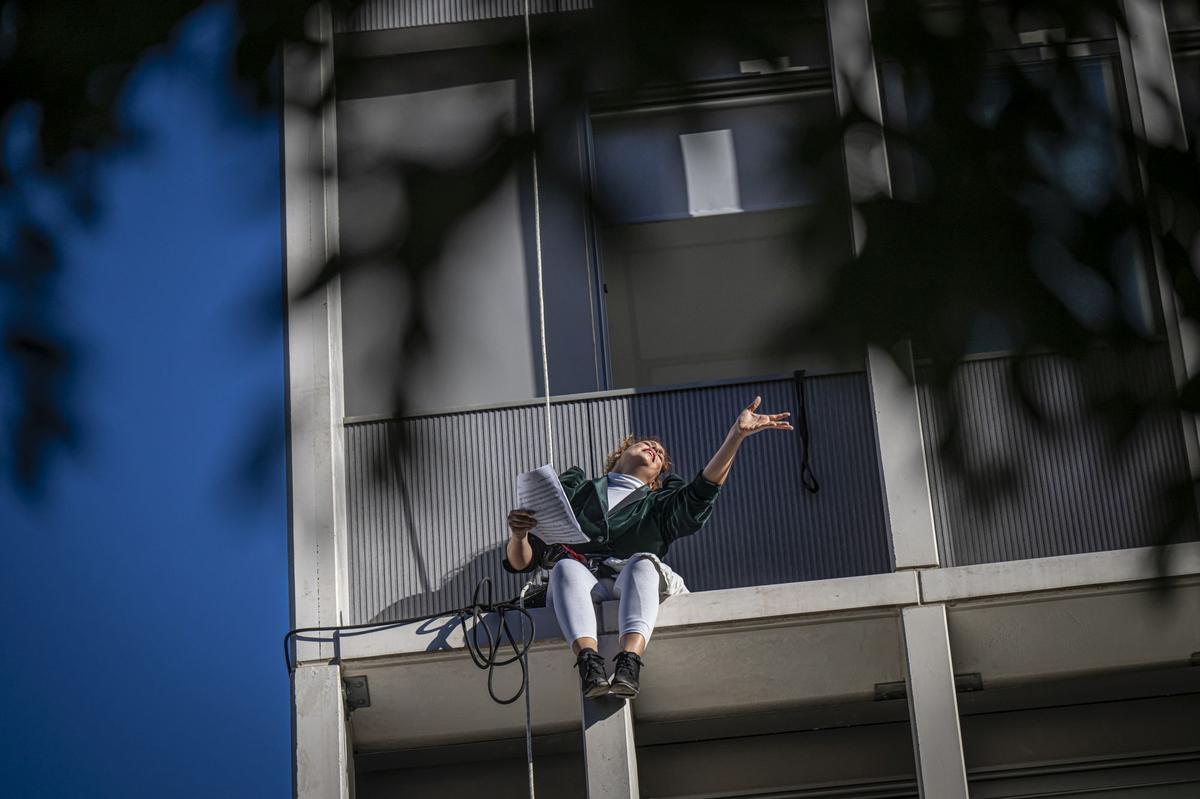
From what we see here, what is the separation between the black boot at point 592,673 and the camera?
19.2 feet

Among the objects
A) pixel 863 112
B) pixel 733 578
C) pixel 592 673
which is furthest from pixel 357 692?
pixel 863 112

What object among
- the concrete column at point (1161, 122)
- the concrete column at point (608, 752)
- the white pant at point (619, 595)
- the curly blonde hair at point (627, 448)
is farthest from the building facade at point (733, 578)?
the concrete column at point (1161, 122)

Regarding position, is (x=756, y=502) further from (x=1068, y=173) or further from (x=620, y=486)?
(x=1068, y=173)

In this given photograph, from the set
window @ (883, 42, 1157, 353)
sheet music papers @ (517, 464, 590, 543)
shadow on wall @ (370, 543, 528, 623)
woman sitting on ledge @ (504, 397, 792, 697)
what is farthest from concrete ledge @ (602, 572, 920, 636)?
window @ (883, 42, 1157, 353)

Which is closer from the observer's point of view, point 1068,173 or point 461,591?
point 1068,173

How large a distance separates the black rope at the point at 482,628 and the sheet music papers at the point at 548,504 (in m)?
0.62

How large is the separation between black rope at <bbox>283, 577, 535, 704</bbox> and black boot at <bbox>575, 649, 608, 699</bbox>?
0.25 metres

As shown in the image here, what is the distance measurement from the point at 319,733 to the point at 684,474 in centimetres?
192

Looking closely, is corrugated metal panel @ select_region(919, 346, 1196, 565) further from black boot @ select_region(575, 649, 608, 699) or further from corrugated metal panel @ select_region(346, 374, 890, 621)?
black boot @ select_region(575, 649, 608, 699)

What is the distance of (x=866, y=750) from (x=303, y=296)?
5.51 metres

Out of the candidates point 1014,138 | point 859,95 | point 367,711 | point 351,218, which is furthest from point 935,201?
point 367,711

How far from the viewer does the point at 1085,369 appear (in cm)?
228

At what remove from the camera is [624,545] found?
6207 mm

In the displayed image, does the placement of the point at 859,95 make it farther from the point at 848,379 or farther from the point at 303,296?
the point at 848,379
